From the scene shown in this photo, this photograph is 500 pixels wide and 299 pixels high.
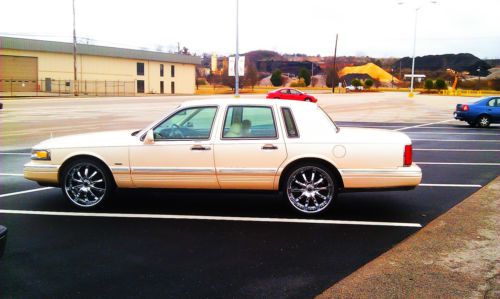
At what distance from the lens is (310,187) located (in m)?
6.56

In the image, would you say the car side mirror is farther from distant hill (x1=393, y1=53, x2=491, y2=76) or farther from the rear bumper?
distant hill (x1=393, y1=53, x2=491, y2=76)

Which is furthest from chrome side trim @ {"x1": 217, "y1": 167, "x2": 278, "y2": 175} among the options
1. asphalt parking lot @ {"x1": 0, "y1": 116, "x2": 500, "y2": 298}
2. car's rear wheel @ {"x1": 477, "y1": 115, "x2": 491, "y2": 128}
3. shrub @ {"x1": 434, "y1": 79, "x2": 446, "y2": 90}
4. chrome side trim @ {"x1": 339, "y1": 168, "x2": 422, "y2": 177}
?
shrub @ {"x1": 434, "y1": 79, "x2": 446, "y2": 90}

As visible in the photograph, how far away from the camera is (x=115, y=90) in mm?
71812

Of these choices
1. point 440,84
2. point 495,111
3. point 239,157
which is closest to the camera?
point 239,157

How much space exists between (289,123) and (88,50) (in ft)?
222

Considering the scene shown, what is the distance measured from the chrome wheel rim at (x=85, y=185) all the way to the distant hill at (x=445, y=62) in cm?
13739

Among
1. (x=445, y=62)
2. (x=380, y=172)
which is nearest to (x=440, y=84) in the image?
(x=445, y=62)

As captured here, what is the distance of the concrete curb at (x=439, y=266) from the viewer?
4.24 metres

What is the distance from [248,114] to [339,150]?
1.29 m

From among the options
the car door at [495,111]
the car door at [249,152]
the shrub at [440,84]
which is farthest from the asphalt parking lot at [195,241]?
the shrub at [440,84]

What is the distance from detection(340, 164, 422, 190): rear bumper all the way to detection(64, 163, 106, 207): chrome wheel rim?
3.29 meters

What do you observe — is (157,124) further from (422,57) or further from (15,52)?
(422,57)

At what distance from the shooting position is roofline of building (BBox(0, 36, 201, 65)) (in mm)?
60500

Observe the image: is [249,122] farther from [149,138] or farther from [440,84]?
[440,84]
